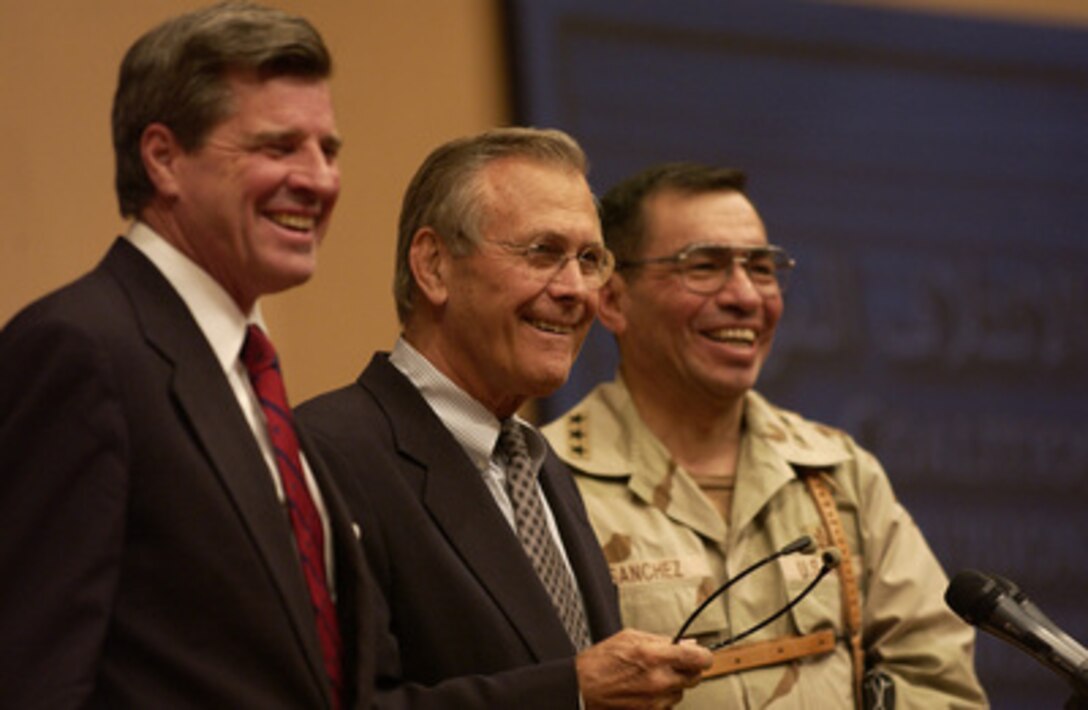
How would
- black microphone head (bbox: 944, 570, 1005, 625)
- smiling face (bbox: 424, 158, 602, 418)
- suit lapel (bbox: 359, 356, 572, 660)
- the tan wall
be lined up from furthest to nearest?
the tan wall < smiling face (bbox: 424, 158, 602, 418) < black microphone head (bbox: 944, 570, 1005, 625) < suit lapel (bbox: 359, 356, 572, 660)

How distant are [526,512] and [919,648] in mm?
953

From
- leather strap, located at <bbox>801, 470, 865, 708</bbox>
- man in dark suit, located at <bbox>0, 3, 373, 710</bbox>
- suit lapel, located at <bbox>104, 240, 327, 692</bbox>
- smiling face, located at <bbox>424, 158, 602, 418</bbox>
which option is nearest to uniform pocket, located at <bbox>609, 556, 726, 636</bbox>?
leather strap, located at <bbox>801, 470, 865, 708</bbox>

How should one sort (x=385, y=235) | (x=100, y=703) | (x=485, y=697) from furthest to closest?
(x=385, y=235) < (x=485, y=697) < (x=100, y=703)

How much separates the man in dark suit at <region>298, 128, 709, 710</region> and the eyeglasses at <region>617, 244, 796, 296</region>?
0.61 meters

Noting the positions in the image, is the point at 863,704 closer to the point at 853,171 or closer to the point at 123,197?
the point at 123,197

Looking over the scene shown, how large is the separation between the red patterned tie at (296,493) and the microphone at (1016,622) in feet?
3.18

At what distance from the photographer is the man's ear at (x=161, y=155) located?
1901 millimetres

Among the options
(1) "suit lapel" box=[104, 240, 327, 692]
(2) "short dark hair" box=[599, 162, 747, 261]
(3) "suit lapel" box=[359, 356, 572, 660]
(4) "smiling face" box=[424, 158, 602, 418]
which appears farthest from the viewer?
(2) "short dark hair" box=[599, 162, 747, 261]

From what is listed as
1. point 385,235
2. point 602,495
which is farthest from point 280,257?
point 385,235

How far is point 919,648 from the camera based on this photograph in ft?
10.4

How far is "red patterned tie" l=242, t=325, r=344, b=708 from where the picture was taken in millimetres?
1940

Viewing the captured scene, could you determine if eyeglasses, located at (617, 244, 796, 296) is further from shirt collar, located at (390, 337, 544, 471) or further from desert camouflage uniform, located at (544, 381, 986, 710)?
shirt collar, located at (390, 337, 544, 471)

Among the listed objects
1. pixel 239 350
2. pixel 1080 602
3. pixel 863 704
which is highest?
pixel 239 350

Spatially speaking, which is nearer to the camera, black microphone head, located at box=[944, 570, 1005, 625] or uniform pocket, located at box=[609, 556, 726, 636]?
black microphone head, located at box=[944, 570, 1005, 625]
